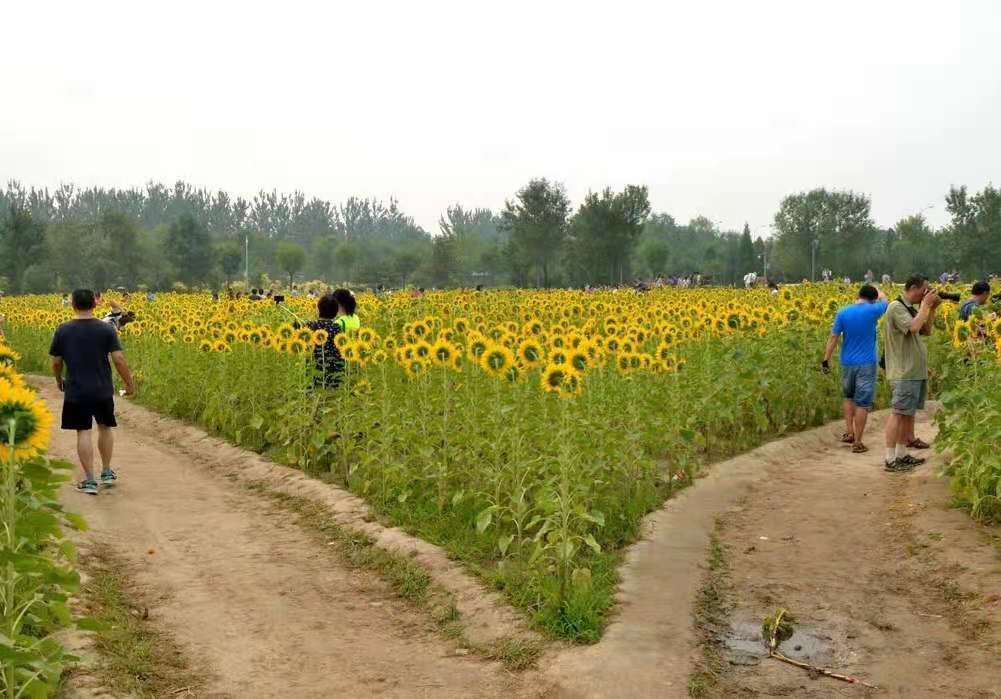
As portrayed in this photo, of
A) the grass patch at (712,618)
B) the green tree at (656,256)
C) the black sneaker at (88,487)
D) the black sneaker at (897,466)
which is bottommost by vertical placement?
the grass patch at (712,618)

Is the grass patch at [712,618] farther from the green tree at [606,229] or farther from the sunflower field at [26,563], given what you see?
the green tree at [606,229]

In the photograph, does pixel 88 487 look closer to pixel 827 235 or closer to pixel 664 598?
pixel 664 598

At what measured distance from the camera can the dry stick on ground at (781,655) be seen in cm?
527

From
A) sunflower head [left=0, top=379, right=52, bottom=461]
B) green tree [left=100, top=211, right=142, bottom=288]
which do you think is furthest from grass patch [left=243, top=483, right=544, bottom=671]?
green tree [left=100, top=211, right=142, bottom=288]

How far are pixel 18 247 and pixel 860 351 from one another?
57669 mm

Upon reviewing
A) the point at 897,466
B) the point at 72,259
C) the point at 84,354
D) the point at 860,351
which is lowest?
the point at 897,466

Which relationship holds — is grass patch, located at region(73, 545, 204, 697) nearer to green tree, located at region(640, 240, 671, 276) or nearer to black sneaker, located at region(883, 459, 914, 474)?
black sneaker, located at region(883, 459, 914, 474)

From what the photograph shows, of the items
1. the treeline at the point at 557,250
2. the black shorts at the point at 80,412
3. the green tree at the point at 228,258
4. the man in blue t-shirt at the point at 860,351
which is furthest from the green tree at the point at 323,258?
the black shorts at the point at 80,412

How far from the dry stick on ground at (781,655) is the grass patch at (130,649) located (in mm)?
3145

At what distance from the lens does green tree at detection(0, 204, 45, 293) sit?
58281 millimetres

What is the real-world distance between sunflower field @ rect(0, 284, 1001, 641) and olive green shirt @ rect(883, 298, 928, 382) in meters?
0.43

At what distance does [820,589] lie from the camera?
263 inches

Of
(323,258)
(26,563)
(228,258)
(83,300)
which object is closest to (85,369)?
(83,300)

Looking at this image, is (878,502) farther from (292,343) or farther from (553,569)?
(292,343)
